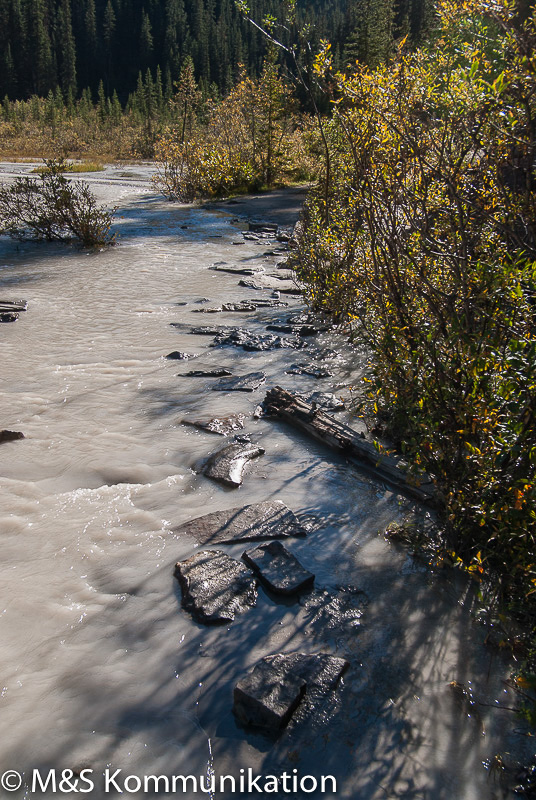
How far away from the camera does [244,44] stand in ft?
331

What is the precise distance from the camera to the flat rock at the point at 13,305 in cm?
786

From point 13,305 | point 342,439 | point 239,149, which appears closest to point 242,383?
point 342,439

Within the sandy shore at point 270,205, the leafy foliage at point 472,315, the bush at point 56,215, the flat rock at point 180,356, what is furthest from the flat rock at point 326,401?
the sandy shore at point 270,205

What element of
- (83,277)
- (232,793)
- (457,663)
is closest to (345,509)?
(457,663)

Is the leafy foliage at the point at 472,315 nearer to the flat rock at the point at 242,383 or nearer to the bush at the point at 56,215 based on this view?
the flat rock at the point at 242,383

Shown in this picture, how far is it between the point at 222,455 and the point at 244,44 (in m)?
115

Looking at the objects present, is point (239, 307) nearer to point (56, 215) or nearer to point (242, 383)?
point (242, 383)

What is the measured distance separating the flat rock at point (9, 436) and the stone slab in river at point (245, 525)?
170 centimetres

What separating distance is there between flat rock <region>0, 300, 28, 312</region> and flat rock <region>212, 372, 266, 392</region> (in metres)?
3.75

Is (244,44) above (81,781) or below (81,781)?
above

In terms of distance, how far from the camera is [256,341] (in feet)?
22.5

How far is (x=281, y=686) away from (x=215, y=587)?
0.72 meters

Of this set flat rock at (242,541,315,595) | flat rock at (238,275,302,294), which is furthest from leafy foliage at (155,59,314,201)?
flat rock at (242,541,315,595)

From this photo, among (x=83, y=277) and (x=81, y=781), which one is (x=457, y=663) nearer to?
(x=81, y=781)
